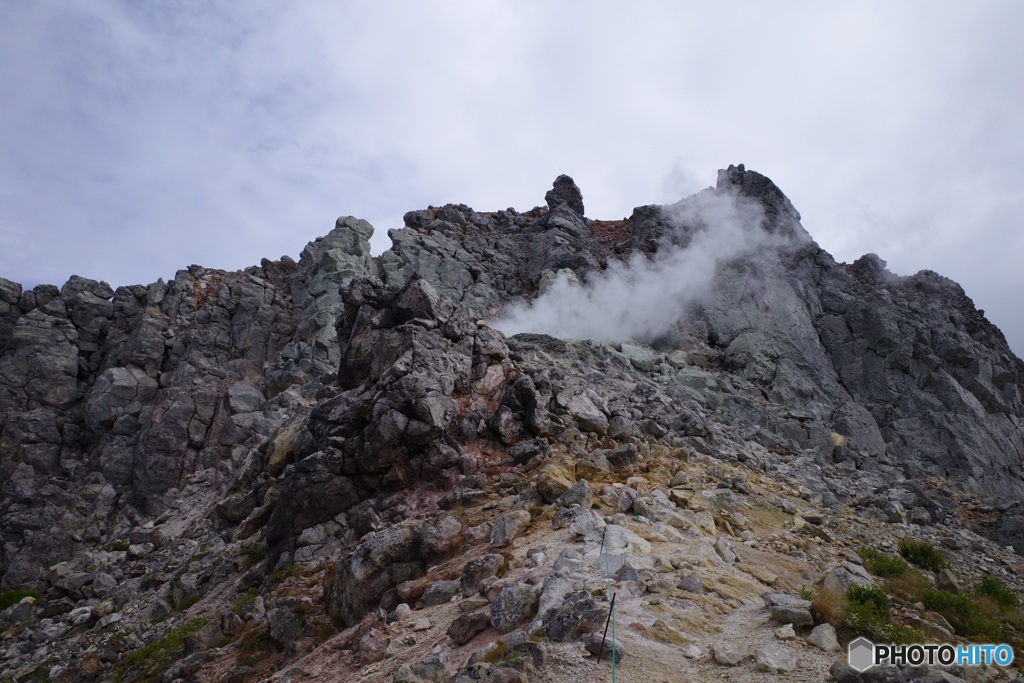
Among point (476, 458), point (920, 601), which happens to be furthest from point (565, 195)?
point (920, 601)

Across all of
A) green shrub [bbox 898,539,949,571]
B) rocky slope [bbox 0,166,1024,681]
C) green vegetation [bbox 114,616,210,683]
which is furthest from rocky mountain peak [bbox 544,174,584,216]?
green vegetation [bbox 114,616,210,683]

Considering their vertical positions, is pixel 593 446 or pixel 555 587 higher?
pixel 593 446

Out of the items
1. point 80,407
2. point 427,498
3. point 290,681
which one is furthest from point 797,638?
point 80,407

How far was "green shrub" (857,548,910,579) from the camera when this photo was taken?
10.6m

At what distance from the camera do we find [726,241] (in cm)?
3338

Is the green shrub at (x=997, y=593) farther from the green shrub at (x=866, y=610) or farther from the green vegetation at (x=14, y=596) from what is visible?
the green vegetation at (x=14, y=596)

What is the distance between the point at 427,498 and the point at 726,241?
84.9 ft

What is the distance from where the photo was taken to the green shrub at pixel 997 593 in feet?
36.1

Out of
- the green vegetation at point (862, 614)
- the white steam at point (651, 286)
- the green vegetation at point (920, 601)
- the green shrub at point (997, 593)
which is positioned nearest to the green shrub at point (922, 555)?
the green vegetation at point (920, 601)

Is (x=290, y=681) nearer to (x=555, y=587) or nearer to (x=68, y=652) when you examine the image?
(x=555, y=587)

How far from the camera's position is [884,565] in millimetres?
10688

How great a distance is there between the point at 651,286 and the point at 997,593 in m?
21.9

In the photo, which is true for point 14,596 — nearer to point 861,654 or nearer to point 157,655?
point 157,655

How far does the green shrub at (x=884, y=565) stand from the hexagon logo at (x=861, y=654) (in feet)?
15.6
